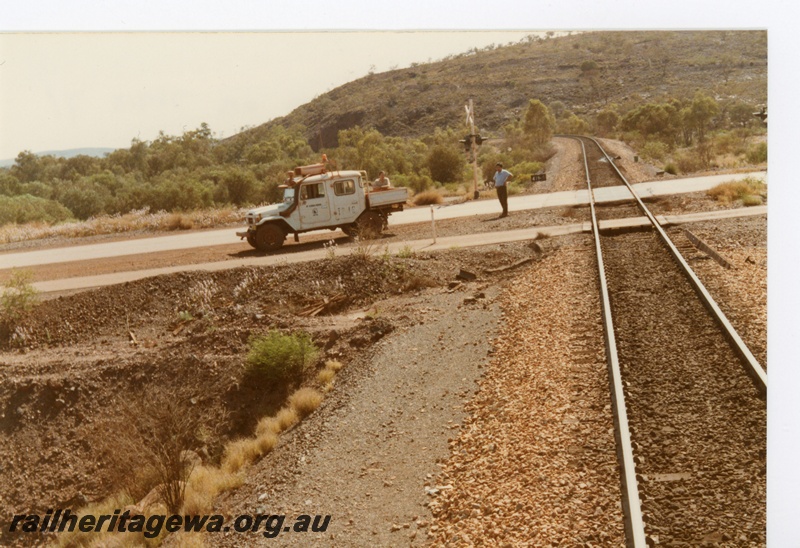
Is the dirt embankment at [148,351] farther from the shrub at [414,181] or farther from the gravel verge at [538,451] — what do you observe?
the shrub at [414,181]

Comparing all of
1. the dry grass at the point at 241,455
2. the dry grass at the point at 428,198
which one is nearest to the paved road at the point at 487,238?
the dry grass at the point at 428,198

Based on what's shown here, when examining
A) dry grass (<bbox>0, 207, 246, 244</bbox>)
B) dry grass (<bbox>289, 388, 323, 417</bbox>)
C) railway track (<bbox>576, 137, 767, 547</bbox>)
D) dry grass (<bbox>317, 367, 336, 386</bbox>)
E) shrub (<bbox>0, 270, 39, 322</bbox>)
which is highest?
dry grass (<bbox>0, 207, 246, 244</bbox>)

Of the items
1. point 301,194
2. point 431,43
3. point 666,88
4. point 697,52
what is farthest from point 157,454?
point 666,88

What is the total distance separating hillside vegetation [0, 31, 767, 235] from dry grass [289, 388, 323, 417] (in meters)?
3.32

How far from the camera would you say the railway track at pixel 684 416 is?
523cm

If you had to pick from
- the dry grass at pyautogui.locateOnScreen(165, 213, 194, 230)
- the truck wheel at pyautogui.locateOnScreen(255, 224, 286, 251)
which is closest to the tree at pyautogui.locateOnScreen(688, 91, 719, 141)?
the truck wheel at pyautogui.locateOnScreen(255, 224, 286, 251)

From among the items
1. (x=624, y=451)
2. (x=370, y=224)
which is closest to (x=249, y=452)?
(x=624, y=451)

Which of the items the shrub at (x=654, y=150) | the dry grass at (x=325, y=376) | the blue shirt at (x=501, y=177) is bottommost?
the dry grass at (x=325, y=376)

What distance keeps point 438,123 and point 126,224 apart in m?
5.75

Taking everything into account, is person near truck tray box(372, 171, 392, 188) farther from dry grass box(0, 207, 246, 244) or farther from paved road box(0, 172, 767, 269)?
dry grass box(0, 207, 246, 244)

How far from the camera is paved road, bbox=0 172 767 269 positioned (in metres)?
12.6

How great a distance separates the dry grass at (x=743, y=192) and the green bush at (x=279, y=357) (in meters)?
11.8

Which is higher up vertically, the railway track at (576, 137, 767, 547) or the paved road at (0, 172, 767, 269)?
the paved road at (0, 172, 767, 269)

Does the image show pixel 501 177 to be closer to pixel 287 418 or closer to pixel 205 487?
pixel 287 418
